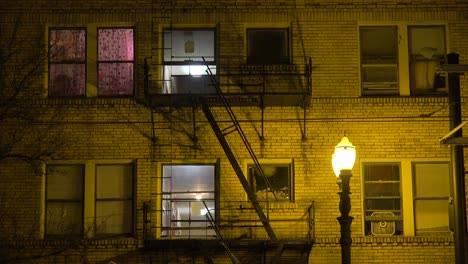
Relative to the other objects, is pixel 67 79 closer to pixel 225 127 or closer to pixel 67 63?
pixel 67 63

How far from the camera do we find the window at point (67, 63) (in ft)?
54.8

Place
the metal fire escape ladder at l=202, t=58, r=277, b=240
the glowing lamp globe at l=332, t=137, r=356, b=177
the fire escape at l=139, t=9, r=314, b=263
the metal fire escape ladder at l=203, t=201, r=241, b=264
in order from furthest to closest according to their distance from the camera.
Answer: the fire escape at l=139, t=9, r=314, b=263 → the metal fire escape ladder at l=202, t=58, r=277, b=240 → the metal fire escape ladder at l=203, t=201, r=241, b=264 → the glowing lamp globe at l=332, t=137, r=356, b=177

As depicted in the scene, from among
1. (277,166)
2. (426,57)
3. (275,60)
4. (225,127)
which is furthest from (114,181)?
(426,57)

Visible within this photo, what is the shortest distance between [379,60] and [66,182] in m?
7.92

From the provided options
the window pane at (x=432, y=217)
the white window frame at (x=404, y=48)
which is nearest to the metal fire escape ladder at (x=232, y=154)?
the white window frame at (x=404, y=48)

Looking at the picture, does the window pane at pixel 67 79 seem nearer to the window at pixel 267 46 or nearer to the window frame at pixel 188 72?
the window frame at pixel 188 72

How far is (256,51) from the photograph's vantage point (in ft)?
55.2

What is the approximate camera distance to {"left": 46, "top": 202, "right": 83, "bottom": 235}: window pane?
16.2 m

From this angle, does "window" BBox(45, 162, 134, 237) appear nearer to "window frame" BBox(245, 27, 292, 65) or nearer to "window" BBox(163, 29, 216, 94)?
"window" BBox(163, 29, 216, 94)

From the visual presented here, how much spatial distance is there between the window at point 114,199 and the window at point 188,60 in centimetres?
222

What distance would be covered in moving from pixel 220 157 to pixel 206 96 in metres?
1.50

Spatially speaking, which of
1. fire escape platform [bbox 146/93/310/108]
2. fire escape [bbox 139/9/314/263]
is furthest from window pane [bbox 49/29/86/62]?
fire escape platform [bbox 146/93/310/108]

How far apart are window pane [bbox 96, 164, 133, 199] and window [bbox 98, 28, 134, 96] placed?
1773 millimetres

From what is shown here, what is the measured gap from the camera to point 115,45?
16828 millimetres
